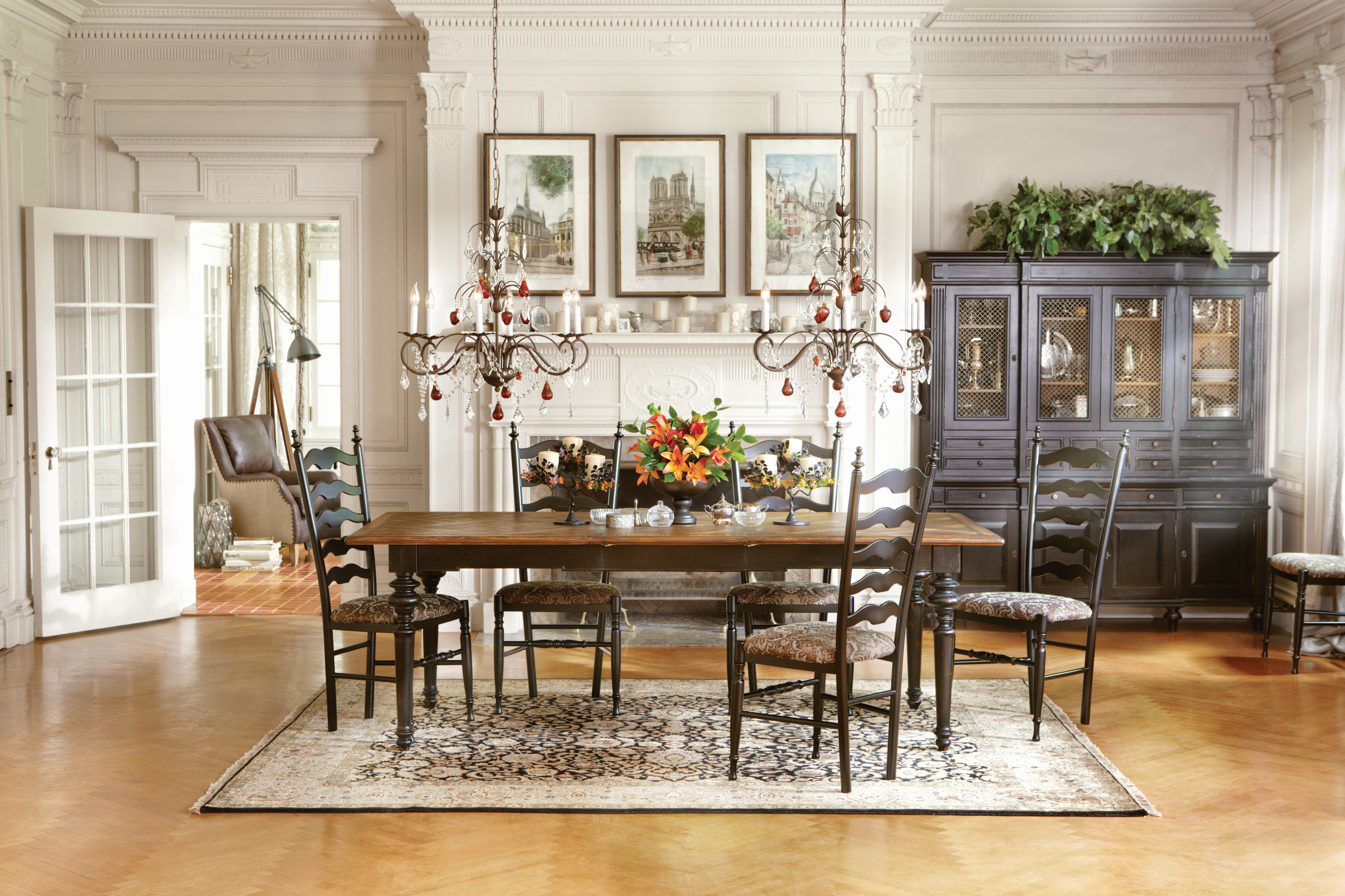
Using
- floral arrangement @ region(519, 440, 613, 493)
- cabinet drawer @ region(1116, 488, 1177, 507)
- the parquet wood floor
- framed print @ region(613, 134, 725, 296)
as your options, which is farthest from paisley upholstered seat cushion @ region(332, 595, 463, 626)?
cabinet drawer @ region(1116, 488, 1177, 507)

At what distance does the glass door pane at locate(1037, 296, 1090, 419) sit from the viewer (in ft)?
21.1

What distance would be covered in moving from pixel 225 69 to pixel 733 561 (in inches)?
177

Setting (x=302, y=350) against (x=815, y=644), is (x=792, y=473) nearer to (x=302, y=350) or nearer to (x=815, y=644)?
(x=815, y=644)

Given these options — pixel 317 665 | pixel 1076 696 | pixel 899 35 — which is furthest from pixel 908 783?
pixel 899 35

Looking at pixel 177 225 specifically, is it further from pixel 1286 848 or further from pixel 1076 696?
pixel 1286 848

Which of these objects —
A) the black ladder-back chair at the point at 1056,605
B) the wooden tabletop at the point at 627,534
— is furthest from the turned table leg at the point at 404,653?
the black ladder-back chair at the point at 1056,605

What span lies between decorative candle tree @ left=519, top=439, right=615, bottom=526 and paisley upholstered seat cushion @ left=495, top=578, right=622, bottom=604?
311 millimetres

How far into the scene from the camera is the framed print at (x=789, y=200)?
250 inches

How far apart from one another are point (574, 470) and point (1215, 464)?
3.83 m

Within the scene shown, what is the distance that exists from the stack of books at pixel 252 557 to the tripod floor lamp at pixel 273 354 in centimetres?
129

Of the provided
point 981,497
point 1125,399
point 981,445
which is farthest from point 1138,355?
point 981,497

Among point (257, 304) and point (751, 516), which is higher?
point (257, 304)

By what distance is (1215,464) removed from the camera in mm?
6469

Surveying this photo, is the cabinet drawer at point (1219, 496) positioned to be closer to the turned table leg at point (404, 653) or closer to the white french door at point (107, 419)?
the turned table leg at point (404, 653)
